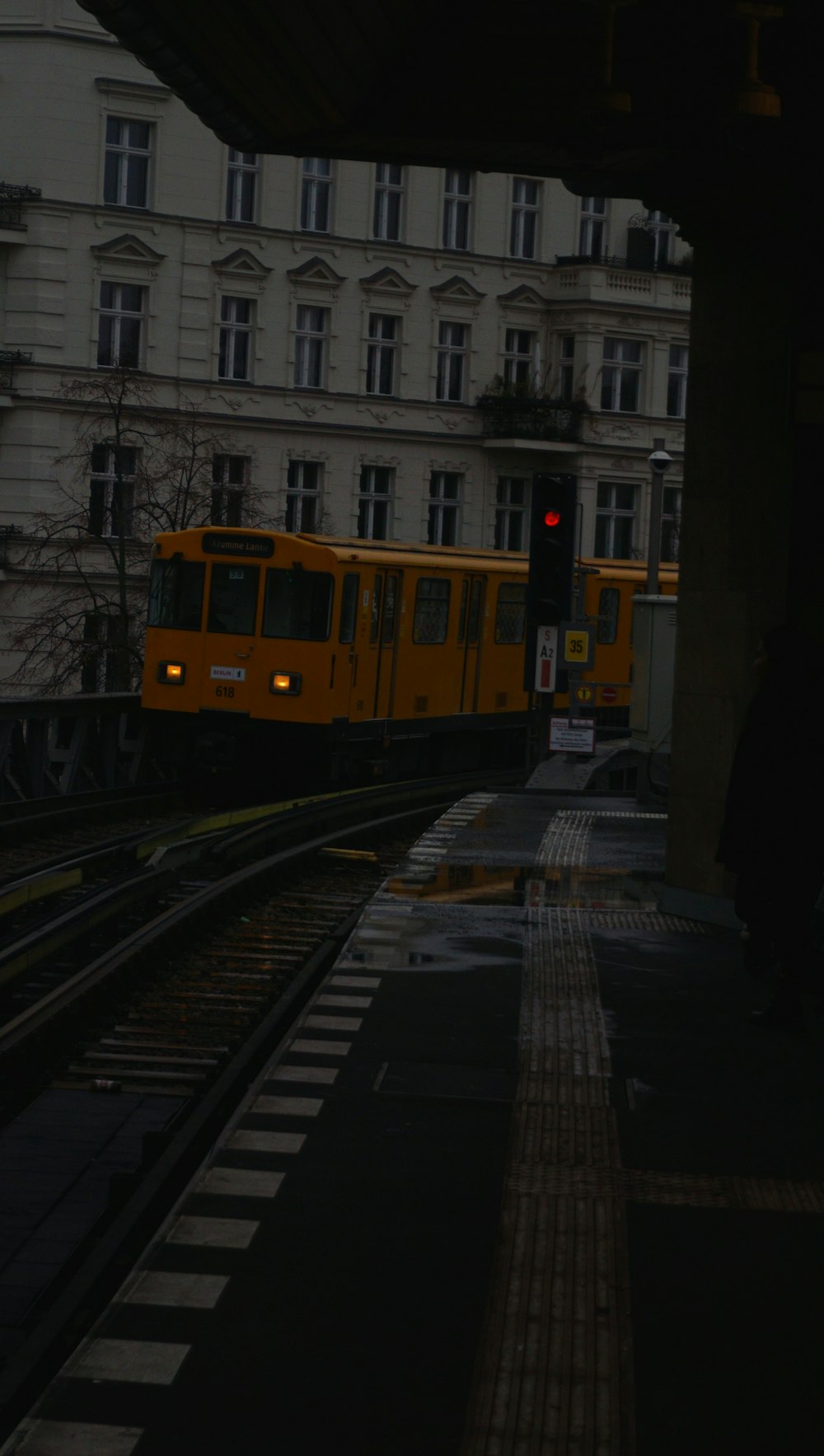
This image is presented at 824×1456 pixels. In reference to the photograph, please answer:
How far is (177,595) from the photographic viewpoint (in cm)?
2609

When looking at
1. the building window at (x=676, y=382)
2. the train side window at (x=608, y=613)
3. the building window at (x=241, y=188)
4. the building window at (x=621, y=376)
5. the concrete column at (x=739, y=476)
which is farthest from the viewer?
the building window at (x=676, y=382)

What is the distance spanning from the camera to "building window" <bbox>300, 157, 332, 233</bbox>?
165 ft

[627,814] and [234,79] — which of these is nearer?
[234,79]

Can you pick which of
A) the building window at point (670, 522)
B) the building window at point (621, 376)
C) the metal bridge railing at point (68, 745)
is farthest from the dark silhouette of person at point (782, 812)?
the building window at point (621, 376)

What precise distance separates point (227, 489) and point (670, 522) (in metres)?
13.7

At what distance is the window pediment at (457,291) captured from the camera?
52125 millimetres

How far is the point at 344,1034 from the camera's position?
29.2 ft

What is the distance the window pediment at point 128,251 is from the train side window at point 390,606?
23430 millimetres

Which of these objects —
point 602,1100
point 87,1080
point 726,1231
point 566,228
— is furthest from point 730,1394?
point 566,228

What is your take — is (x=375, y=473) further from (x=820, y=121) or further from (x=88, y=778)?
(x=820, y=121)

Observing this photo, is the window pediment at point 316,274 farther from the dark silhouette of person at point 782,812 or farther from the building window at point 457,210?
the dark silhouette of person at point 782,812

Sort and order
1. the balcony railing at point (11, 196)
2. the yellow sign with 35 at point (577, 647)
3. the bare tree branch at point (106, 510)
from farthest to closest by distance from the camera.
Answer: the balcony railing at point (11, 196)
the bare tree branch at point (106, 510)
the yellow sign with 35 at point (577, 647)

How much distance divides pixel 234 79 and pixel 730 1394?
8181 mm

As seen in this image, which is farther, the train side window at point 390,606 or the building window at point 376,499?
the building window at point 376,499
